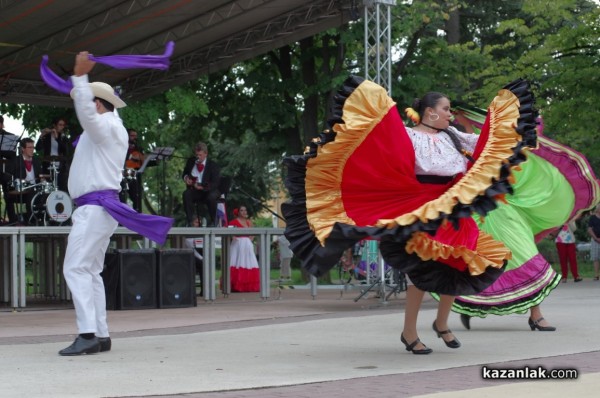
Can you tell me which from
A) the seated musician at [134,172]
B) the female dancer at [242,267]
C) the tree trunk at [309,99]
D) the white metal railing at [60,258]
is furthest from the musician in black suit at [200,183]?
the tree trunk at [309,99]

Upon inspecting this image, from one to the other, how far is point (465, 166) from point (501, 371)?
1.68 meters

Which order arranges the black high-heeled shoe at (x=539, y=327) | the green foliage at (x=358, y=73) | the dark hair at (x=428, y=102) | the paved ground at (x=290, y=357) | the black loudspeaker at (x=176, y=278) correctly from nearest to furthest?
the paved ground at (x=290, y=357)
the dark hair at (x=428, y=102)
the black high-heeled shoe at (x=539, y=327)
the black loudspeaker at (x=176, y=278)
the green foliage at (x=358, y=73)

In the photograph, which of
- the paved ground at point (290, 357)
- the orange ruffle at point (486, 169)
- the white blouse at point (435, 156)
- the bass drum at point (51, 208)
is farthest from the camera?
the bass drum at point (51, 208)

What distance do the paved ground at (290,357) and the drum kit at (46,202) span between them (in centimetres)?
300

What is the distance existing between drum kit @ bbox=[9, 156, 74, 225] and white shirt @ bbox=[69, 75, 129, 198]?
7678 mm

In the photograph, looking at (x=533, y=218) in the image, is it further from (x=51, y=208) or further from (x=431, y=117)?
(x=51, y=208)

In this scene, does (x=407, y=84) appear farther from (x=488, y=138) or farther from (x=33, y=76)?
(x=488, y=138)

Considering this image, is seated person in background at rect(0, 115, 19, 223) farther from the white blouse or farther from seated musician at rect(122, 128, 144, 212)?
the white blouse

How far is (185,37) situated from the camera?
684 inches

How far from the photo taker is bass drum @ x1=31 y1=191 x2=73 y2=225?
15.8 metres

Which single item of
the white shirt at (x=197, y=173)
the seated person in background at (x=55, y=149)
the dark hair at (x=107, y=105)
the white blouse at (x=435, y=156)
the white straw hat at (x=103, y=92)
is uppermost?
the seated person in background at (x=55, y=149)

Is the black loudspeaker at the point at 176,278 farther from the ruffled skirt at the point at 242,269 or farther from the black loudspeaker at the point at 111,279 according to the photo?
the ruffled skirt at the point at 242,269

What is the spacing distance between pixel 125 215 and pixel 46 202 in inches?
312

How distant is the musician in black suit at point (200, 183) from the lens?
1753 centimetres
